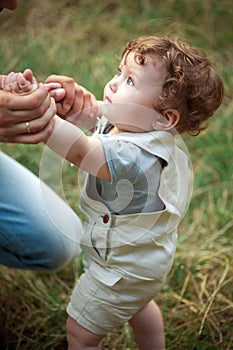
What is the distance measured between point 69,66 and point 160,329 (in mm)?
1603

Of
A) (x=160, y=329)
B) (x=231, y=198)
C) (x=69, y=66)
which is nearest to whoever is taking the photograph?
(x=160, y=329)

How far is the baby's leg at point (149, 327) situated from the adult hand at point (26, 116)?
562 mm

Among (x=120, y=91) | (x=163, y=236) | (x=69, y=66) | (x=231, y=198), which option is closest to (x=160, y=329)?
(x=163, y=236)

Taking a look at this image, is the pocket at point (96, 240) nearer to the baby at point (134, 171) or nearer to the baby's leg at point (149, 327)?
the baby at point (134, 171)

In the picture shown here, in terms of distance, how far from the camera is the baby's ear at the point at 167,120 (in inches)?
48.9

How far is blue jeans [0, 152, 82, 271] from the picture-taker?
5.19ft

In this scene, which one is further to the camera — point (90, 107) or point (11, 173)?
point (11, 173)

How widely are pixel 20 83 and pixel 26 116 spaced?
0.19 feet

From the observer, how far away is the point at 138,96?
1225 mm

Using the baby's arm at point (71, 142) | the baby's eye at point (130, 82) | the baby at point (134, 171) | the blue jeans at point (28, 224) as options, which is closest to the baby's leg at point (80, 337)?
the baby at point (134, 171)

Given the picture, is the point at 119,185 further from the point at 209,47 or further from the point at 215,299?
the point at 209,47

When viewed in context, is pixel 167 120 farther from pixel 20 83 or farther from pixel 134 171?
pixel 20 83

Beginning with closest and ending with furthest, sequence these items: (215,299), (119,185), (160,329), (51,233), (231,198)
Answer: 1. (119,185)
2. (160,329)
3. (51,233)
4. (215,299)
5. (231,198)

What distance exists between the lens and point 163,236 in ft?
4.31
